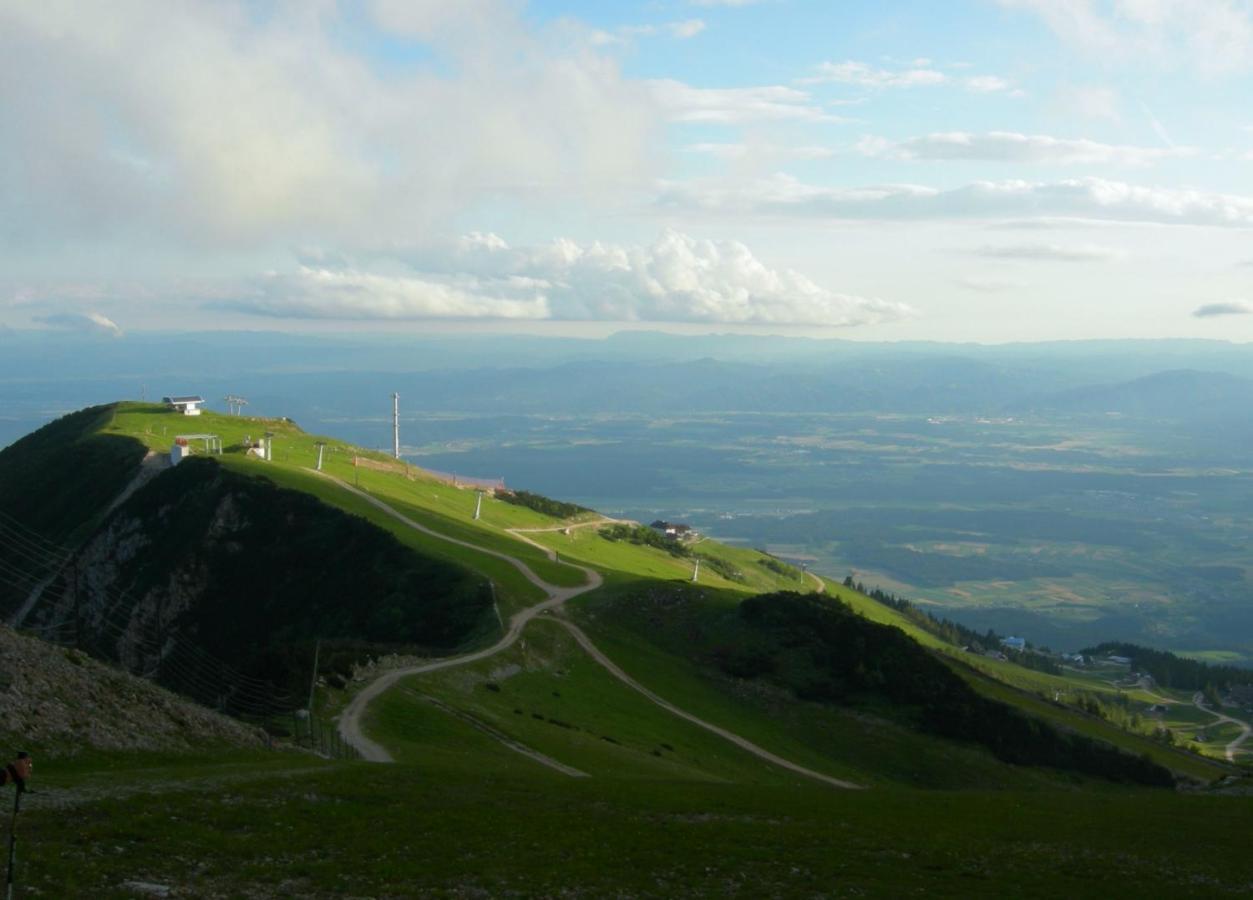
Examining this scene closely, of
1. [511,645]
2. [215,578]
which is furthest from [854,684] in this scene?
[215,578]

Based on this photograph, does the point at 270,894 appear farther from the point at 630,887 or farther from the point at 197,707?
the point at 197,707

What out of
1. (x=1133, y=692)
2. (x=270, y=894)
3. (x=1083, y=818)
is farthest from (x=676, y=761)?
(x=1133, y=692)

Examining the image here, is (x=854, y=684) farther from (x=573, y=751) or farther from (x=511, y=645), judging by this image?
(x=573, y=751)

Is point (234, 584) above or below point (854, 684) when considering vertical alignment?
above

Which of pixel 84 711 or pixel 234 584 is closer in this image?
pixel 84 711

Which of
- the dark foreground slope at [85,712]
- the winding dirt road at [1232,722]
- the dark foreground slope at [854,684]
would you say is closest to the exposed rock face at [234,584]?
the dark foreground slope at [854,684]
